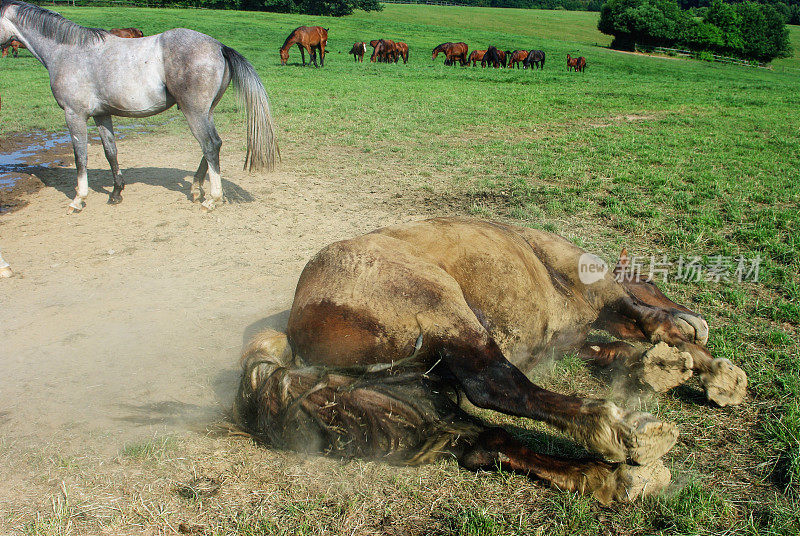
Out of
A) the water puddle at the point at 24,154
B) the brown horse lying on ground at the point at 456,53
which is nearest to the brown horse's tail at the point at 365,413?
the water puddle at the point at 24,154

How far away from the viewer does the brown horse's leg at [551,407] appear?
6.49 feet

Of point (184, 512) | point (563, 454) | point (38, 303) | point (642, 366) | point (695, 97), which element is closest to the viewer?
point (184, 512)

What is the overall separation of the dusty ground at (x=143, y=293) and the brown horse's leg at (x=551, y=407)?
131 centimetres

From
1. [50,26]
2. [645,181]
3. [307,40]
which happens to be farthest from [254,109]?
[307,40]

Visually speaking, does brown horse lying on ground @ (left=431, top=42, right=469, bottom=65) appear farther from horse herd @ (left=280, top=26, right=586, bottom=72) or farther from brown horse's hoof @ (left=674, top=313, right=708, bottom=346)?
brown horse's hoof @ (left=674, top=313, right=708, bottom=346)

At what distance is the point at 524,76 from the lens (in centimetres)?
2231

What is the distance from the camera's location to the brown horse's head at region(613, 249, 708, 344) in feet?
10.0

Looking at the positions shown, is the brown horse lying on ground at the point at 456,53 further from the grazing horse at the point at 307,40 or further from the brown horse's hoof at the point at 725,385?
the brown horse's hoof at the point at 725,385

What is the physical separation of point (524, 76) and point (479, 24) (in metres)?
37.5

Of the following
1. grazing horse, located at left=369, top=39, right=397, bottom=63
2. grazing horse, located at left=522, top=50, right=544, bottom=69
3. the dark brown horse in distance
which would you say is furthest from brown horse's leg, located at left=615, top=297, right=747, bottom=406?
grazing horse, located at left=522, top=50, right=544, bottom=69

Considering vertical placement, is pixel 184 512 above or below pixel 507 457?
below

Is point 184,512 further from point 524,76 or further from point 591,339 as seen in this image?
point 524,76

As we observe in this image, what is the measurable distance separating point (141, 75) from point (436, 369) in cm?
553

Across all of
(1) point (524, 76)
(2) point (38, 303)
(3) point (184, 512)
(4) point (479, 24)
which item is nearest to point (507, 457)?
(3) point (184, 512)
